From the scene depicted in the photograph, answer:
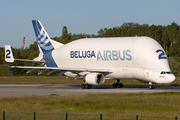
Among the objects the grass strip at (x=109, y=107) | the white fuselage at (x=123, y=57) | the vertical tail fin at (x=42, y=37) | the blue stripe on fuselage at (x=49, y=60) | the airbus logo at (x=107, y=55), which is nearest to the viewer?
the grass strip at (x=109, y=107)

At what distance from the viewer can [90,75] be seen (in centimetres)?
4553

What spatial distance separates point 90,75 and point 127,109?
805 inches

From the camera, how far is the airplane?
4309 centimetres

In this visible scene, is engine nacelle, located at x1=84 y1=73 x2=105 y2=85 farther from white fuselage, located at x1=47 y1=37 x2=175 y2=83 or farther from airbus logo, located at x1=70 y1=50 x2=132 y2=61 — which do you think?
airbus logo, located at x1=70 y1=50 x2=132 y2=61

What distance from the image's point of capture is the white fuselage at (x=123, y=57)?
43.0m

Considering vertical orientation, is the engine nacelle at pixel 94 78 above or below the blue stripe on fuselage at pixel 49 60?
below

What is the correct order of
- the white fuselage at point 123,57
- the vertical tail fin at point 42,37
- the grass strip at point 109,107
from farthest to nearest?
the vertical tail fin at point 42,37 < the white fuselage at point 123,57 < the grass strip at point 109,107

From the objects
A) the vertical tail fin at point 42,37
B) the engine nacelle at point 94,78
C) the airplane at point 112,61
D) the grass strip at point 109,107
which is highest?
the vertical tail fin at point 42,37

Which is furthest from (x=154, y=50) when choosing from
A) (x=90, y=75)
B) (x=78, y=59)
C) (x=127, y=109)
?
(x=127, y=109)

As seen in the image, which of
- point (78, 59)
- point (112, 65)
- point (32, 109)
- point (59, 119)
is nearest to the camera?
point (59, 119)

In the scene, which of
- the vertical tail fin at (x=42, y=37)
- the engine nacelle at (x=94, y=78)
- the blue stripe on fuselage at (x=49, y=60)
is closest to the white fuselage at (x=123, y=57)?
the engine nacelle at (x=94, y=78)

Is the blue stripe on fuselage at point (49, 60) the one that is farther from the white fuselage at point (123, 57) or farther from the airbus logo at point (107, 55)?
the airbus logo at point (107, 55)

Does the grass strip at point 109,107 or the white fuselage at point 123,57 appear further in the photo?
the white fuselage at point 123,57

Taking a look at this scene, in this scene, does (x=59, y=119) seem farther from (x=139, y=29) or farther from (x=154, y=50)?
(x=139, y=29)
